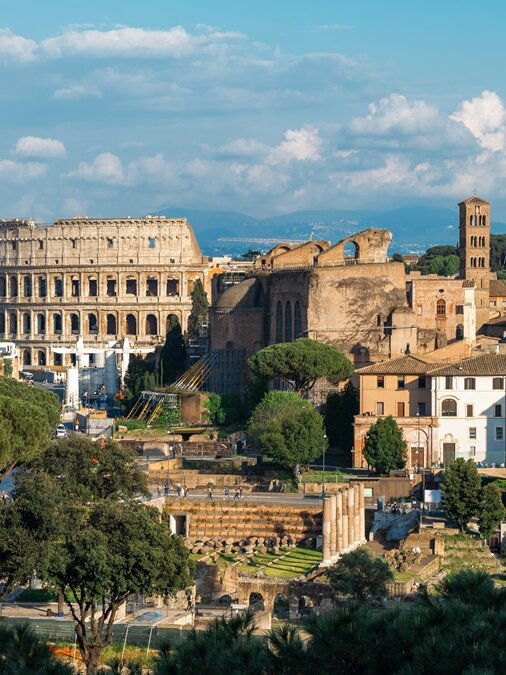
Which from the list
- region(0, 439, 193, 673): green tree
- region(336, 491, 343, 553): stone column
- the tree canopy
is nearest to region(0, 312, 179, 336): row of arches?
region(336, 491, 343, 553): stone column

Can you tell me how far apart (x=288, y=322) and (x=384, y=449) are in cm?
2509

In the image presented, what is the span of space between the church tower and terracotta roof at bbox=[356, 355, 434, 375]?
797 inches

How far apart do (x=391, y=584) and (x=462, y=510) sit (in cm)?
932

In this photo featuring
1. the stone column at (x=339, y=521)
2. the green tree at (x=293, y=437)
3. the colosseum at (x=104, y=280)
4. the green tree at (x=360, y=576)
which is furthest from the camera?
the colosseum at (x=104, y=280)

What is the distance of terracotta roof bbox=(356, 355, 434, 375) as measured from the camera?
228 ft

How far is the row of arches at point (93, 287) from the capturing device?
5295 inches

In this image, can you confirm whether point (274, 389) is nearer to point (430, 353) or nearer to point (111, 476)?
point (430, 353)

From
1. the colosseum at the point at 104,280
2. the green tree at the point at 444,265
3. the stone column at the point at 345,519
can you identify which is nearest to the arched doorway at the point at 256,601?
the stone column at the point at 345,519

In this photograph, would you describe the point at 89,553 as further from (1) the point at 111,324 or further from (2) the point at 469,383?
(1) the point at 111,324

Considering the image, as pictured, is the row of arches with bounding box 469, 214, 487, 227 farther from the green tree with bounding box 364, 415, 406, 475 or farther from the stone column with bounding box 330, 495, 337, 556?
the stone column with bounding box 330, 495, 337, 556

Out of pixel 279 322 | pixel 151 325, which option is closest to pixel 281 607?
pixel 279 322

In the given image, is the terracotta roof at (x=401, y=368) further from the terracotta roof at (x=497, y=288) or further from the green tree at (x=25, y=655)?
the green tree at (x=25, y=655)

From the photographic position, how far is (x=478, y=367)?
224ft

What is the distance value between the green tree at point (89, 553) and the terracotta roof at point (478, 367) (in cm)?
2685
